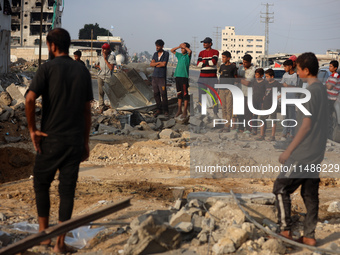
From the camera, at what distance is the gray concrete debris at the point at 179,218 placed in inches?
185

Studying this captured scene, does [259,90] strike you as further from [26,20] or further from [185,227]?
[26,20]

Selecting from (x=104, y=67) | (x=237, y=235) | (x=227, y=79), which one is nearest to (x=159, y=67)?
(x=104, y=67)

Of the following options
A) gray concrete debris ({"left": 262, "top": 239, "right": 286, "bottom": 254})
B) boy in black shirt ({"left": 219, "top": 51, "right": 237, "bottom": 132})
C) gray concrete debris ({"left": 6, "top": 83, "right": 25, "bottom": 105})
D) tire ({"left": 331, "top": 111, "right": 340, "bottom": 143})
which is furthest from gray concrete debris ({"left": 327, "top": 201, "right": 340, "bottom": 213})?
gray concrete debris ({"left": 6, "top": 83, "right": 25, "bottom": 105})

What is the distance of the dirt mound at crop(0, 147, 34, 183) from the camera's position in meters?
9.09

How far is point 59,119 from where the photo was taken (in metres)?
4.15

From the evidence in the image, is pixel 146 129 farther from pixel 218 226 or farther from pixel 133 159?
pixel 218 226

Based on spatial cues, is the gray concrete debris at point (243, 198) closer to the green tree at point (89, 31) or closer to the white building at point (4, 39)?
the white building at point (4, 39)

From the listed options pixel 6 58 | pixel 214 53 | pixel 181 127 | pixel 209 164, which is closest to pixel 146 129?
pixel 181 127

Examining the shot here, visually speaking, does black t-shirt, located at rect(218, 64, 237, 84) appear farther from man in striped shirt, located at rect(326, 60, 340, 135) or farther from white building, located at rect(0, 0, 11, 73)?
white building, located at rect(0, 0, 11, 73)

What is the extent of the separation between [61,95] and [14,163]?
595cm

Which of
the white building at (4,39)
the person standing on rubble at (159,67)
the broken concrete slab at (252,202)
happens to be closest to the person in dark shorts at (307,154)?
the broken concrete slab at (252,202)

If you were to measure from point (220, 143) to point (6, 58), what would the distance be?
2937 cm

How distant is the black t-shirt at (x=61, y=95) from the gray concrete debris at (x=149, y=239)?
100 centimetres

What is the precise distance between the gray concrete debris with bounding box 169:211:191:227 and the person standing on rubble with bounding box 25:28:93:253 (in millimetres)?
1095
